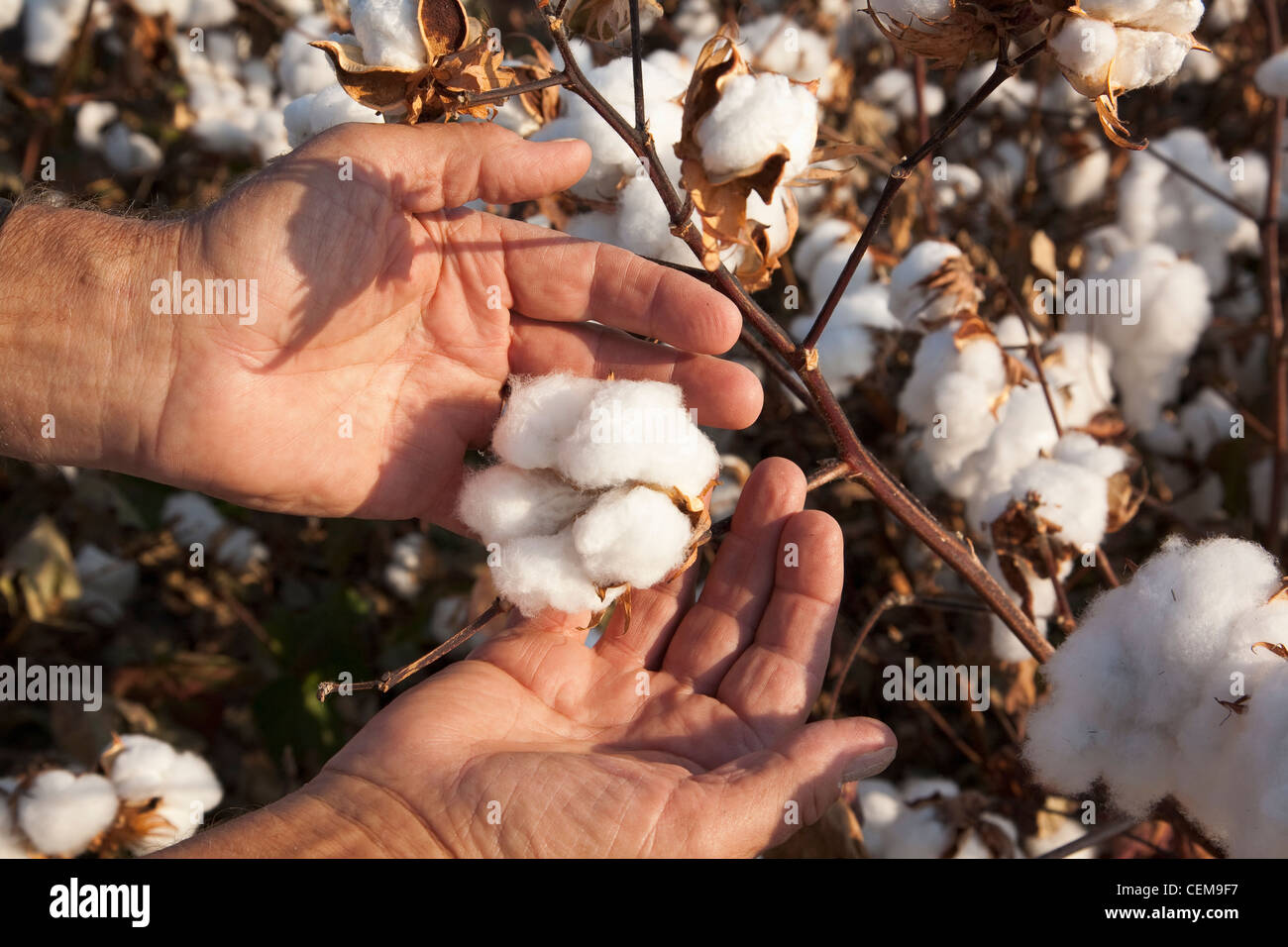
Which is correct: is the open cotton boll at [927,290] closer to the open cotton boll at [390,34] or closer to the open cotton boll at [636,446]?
the open cotton boll at [636,446]

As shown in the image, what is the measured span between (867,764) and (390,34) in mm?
938

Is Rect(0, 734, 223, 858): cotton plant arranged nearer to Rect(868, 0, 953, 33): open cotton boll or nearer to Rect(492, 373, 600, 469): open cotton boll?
Rect(492, 373, 600, 469): open cotton boll

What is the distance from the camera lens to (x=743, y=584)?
4.75 ft

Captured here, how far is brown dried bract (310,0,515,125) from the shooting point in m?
1.10

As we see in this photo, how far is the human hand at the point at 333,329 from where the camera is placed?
4.39ft

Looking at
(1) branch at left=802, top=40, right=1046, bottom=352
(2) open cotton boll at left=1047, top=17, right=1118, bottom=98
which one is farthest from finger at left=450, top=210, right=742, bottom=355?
(2) open cotton boll at left=1047, top=17, right=1118, bottom=98

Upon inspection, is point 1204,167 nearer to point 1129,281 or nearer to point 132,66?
point 1129,281

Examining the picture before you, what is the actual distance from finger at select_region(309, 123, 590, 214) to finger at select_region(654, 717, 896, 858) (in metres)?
0.73

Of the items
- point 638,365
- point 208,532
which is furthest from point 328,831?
point 208,532

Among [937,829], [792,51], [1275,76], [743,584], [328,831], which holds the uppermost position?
[792,51]

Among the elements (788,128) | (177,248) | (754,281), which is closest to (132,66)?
(177,248)

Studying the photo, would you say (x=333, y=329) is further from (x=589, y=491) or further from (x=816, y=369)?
(x=816, y=369)

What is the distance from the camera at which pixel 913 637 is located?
2.37 m
